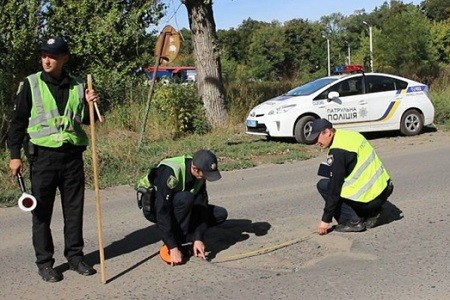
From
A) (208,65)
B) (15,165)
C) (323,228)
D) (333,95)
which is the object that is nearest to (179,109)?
(208,65)

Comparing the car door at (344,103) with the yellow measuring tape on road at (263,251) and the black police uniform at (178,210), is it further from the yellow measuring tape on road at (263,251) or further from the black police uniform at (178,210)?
the black police uniform at (178,210)

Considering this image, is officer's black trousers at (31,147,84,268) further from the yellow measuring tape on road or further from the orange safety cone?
the yellow measuring tape on road

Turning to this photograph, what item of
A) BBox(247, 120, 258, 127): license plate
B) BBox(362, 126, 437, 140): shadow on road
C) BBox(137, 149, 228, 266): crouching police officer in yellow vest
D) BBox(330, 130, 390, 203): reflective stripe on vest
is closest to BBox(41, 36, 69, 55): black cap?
BBox(137, 149, 228, 266): crouching police officer in yellow vest

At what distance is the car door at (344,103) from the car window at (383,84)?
0.24 metres

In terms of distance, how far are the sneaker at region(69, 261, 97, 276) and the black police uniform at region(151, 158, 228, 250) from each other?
2.19 ft

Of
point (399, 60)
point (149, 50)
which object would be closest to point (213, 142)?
point (149, 50)

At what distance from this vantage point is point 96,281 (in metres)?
5.11

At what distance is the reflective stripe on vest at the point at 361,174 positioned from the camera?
19.8 ft

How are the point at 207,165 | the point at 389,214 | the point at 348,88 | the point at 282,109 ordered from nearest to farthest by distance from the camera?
the point at 207,165, the point at 389,214, the point at 282,109, the point at 348,88

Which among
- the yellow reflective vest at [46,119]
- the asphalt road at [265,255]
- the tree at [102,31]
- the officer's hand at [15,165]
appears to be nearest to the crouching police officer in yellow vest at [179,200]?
the asphalt road at [265,255]

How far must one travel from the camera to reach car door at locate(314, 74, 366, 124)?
13.4m

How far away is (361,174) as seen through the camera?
6098 millimetres

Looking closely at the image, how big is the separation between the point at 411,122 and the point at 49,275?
1089 centimetres

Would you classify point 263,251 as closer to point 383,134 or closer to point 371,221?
point 371,221
